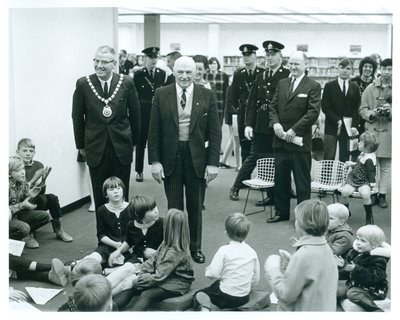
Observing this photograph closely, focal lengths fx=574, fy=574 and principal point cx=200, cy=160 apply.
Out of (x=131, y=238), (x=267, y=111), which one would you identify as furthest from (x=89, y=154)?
(x=267, y=111)

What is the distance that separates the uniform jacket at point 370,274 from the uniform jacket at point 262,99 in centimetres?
261

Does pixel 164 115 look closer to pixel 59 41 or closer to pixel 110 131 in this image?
pixel 110 131

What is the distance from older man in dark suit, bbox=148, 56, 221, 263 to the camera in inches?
163

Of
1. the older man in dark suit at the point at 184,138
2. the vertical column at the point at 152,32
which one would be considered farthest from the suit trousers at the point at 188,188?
the vertical column at the point at 152,32

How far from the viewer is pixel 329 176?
5750 mm

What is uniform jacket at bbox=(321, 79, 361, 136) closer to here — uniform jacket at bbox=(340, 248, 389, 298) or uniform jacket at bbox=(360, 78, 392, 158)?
uniform jacket at bbox=(360, 78, 392, 158)

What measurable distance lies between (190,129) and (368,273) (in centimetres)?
158

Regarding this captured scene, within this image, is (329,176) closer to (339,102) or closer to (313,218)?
(339,102)

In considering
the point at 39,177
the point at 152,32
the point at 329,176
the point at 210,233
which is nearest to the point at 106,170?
the point at 39,177

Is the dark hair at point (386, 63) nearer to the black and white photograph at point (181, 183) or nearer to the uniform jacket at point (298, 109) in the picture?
the black and white photograph at point (181, 183)

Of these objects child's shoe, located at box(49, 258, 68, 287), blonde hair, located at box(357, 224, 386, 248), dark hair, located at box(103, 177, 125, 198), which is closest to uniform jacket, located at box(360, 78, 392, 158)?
blonde hair, located at box(357, 224, 386, 248)

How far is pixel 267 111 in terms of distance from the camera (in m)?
5.88

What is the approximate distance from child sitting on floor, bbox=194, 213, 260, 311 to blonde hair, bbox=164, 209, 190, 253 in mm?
293
